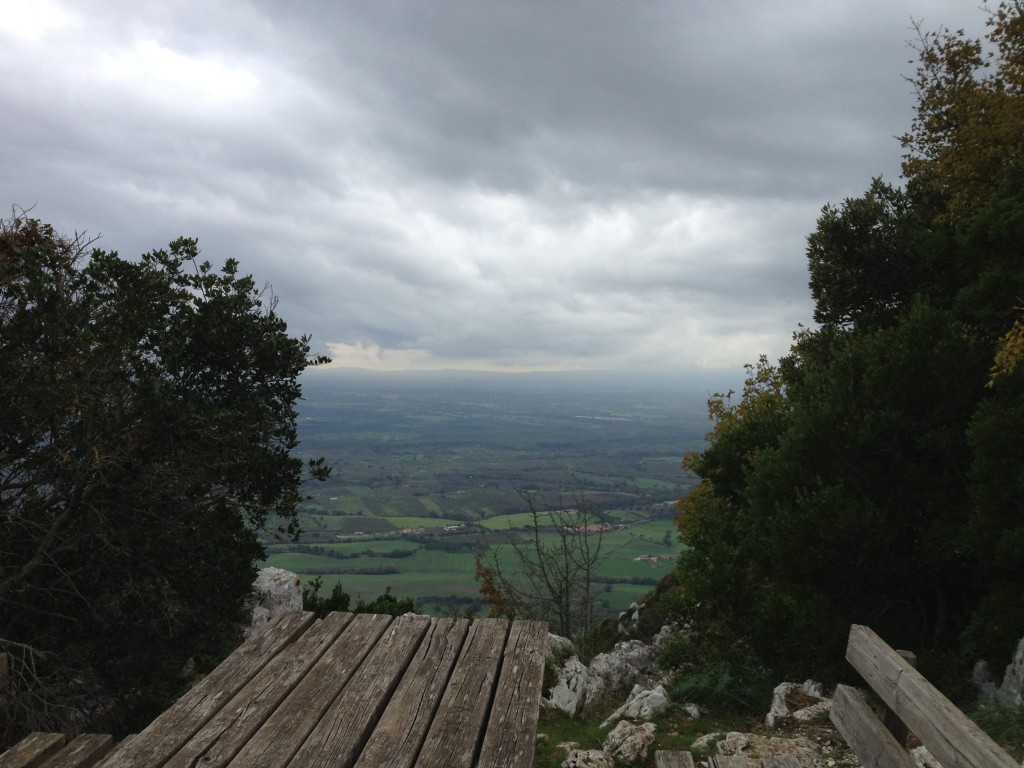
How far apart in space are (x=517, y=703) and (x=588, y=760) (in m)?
3.05

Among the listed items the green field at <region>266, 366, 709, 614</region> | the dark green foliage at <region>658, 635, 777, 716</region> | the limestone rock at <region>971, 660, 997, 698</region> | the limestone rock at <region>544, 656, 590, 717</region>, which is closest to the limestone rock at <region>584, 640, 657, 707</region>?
the limestone rock at <region>544, 656, 590, 717</region>

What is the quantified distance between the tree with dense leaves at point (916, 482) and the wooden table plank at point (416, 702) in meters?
7.06

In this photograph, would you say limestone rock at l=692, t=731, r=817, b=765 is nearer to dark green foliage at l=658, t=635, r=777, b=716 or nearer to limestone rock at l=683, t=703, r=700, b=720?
limestone rock at l=683, t=703, r=700, b=720

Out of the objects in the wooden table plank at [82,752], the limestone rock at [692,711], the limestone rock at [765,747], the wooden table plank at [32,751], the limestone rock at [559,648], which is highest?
the wooden table plank at [32,751]

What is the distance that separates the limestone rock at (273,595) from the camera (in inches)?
506

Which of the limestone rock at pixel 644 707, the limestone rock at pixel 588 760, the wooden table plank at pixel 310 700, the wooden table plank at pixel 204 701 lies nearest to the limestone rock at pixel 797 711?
the limestone rock at pixel 644 707

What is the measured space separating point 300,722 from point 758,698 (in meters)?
7.06

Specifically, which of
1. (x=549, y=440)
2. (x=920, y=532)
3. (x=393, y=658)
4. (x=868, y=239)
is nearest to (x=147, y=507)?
(x=393, y=658)

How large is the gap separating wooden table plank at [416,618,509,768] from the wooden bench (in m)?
2.11

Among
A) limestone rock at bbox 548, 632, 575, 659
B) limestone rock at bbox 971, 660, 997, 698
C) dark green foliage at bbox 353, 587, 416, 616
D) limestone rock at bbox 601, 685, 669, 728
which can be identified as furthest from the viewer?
dark green foliage at bbox 353, 587, 416, 616

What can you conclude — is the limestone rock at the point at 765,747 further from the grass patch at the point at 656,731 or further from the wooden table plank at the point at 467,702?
the wooden table plank at the point at 467,702

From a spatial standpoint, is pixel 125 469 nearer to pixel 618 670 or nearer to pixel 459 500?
pixel 618 670

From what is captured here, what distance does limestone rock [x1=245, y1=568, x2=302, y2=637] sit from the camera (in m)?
12.9

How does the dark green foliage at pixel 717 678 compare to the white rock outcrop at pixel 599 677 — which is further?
the white rock outcrop at pixel 599 677
